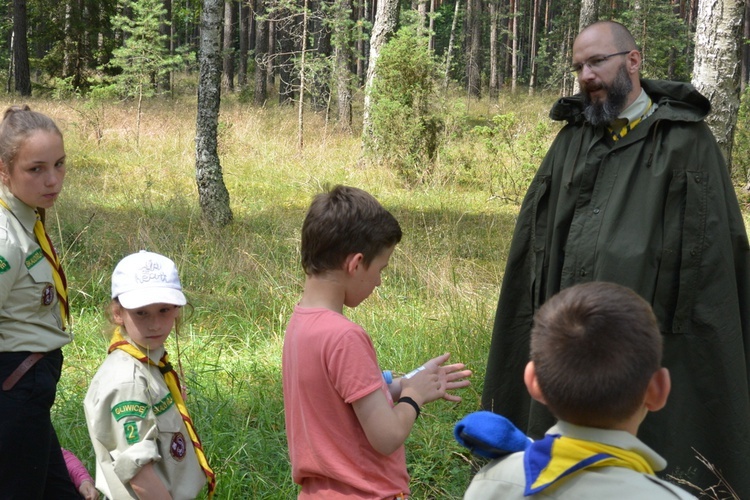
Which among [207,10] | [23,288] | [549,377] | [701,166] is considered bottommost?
[23,288]

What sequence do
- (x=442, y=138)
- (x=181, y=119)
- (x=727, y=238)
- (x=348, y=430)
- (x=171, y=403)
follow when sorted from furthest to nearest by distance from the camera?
(x=181, y=119), (x=442, y=138), (x=727, y=238), (x=171, y=403), (x=348, y=430)

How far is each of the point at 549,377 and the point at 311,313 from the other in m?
0.86

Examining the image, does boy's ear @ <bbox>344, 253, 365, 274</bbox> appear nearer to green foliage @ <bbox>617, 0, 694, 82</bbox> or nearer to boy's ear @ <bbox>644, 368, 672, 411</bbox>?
boy's ear @ <bbox>644, 368, 672, 411</bbox>

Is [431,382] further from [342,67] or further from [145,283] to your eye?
[342,67]

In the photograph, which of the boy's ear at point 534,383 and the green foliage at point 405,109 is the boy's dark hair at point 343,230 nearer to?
the boy's ear at point 534,383

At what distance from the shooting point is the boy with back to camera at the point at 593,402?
1.40 metres

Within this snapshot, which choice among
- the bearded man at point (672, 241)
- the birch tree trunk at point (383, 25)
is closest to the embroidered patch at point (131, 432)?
the bearded man at point (672, 241)

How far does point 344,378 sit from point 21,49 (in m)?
25.8

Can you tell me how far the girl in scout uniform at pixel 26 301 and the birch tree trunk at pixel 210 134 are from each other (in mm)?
5963

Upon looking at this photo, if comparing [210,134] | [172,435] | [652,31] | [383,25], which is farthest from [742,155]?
[652,31]

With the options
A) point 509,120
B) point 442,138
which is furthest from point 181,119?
point 509,120

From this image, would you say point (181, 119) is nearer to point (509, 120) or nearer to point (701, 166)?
point (509, 120)

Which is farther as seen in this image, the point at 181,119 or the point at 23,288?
the point at 181,119

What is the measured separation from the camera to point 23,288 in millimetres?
2664
